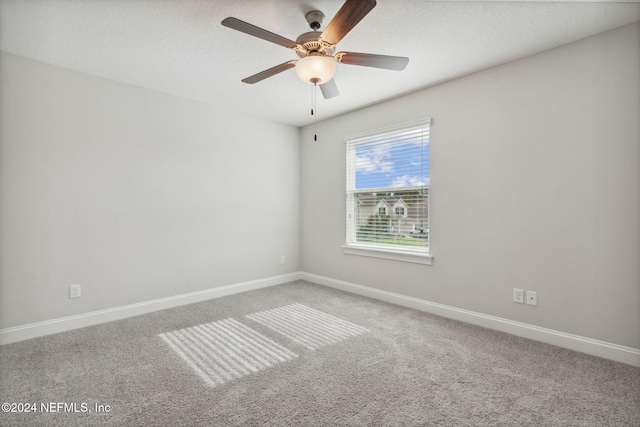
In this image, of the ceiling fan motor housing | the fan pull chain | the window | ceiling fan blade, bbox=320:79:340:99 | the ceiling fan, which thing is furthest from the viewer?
the window

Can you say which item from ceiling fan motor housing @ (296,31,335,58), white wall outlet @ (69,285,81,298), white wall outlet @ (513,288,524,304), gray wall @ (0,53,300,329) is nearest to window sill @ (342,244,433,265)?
white wall outlet @ (513,288,524,304)

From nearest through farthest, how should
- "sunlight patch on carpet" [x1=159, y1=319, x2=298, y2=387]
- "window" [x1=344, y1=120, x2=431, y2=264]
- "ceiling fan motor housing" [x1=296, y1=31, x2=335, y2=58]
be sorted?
"ceiling fan motor housing" [x1=296, y1=31, x2=335, y2=58] → "sunlight patch on carpet" [x1=159, y1=319, x2=298, y2=387] → "window" [x1=344, y1=120, x2=431, y2=264]

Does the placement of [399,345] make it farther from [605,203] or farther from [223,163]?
[223,163]

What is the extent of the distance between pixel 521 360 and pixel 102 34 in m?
4.03

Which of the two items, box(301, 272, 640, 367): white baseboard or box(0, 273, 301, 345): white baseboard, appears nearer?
box(301, 272, 640, 367): white baseboard

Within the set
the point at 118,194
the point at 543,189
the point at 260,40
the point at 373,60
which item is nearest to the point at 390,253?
the point at 543,189

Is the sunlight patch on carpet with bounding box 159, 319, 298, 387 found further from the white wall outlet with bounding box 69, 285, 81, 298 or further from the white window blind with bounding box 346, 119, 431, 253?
the white window blind with bounding box 346, 119, 431, 253

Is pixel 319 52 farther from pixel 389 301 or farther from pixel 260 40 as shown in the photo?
pixel 389 301

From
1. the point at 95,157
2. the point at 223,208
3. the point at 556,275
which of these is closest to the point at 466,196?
the point at 556,275

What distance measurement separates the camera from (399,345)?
102 inches

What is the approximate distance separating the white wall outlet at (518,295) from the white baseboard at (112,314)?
3115mm

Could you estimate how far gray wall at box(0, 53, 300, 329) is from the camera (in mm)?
2715

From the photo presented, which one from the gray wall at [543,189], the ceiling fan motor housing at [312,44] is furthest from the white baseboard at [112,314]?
the ceiling fan motor housing at [312,44]

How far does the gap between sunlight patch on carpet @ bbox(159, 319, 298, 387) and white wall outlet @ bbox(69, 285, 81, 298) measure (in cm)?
96
